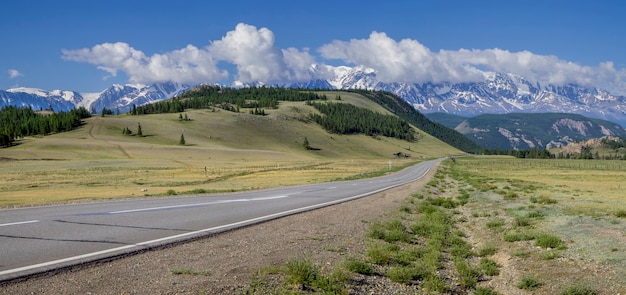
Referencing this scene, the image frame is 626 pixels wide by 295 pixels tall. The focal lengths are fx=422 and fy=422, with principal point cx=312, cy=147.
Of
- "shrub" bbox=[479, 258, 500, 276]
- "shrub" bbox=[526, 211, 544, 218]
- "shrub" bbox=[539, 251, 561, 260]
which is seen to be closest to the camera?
"shrub" bbox=[479, 258, 500, 276]

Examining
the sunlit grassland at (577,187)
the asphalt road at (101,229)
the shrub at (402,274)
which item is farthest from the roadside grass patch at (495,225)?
the shrub at (402,274)

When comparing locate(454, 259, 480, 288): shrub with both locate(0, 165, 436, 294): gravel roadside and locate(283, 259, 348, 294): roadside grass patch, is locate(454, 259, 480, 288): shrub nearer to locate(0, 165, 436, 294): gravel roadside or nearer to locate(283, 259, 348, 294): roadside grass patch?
locate(0, 165, 436, 294): gravel roadside

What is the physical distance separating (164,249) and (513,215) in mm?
17346

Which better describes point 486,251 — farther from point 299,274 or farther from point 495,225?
point 299,274

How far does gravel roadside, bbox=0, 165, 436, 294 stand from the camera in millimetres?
8281

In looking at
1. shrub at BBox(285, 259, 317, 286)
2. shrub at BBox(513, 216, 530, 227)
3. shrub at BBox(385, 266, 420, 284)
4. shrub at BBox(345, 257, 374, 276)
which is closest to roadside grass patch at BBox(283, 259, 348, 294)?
shrub at BBox(285, 259, 317, 286)

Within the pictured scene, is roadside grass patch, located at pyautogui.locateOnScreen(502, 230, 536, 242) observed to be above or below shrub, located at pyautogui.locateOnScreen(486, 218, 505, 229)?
above

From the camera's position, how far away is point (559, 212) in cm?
2117

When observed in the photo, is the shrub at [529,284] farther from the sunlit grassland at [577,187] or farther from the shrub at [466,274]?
the sunlit grassland at [577,187]

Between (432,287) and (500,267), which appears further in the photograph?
(500,267)

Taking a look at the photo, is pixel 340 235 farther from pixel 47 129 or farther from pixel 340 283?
pixel 47 129

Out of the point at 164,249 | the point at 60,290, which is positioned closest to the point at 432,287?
the point at 164,249

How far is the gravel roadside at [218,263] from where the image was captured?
326 inches

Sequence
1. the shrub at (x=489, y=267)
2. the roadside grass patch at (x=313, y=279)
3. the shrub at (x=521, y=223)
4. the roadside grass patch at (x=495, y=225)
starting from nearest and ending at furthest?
the roadside grass patch at (x=313, y=279) → the shrub at (x=489, y=267) → the shrub at (x=521, y=223) → the roadside grass patch at (x=495, y=225)
